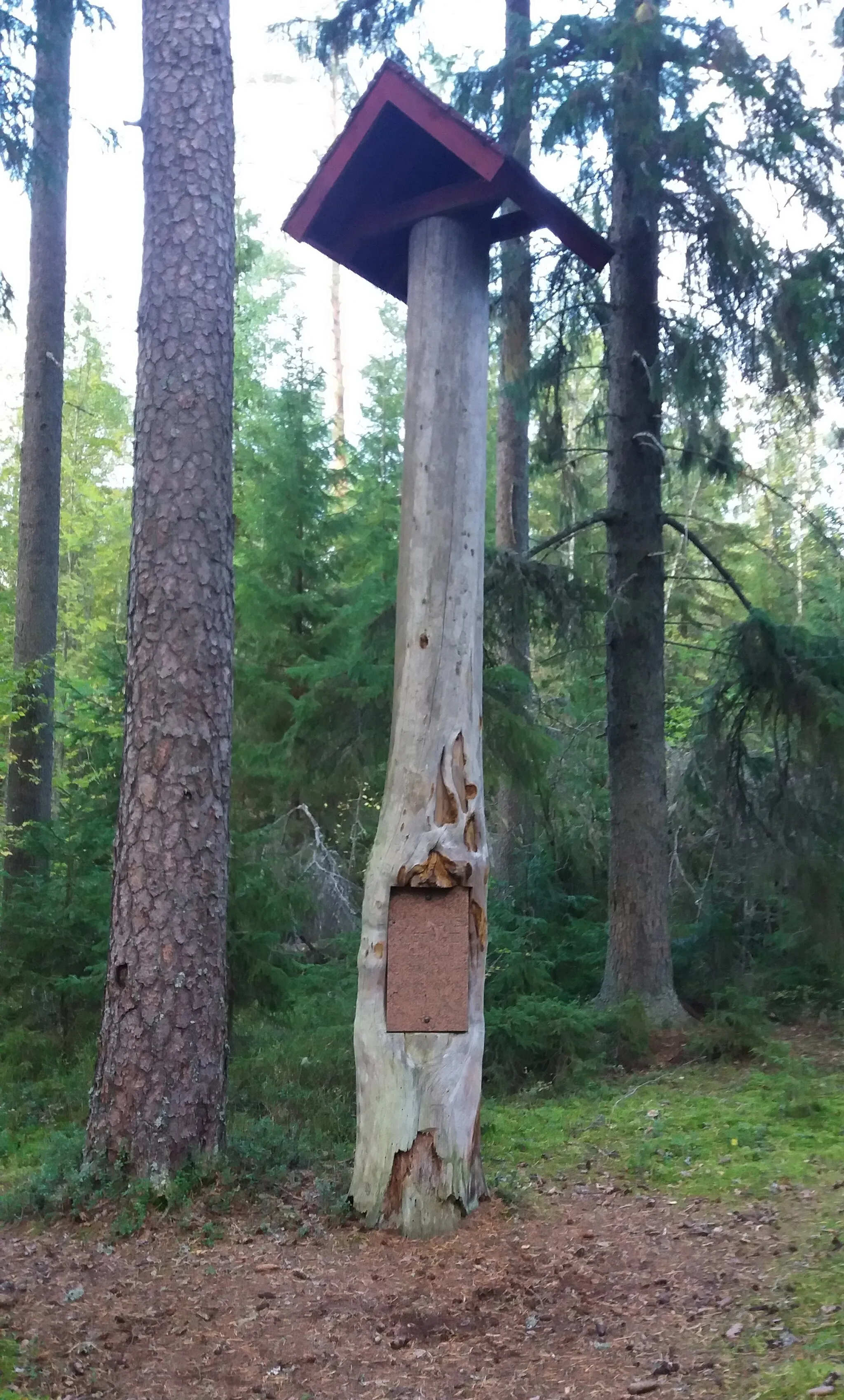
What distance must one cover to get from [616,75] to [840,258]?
2144 millimetres

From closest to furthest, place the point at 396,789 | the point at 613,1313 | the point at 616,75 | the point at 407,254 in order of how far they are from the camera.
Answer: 1. the point at 613,1313
2. the point at 396,789
3. the point at 407,254
4. the point at 616,75

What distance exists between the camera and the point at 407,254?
5965 mm

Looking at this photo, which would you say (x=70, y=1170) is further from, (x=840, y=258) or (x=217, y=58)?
(x=840, y=258)

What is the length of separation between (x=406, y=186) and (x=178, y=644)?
2702mm

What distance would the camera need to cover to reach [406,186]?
573cm

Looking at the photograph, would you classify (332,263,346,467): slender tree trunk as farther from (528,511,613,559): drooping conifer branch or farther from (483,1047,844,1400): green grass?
(483,1047,844,1400): green grass

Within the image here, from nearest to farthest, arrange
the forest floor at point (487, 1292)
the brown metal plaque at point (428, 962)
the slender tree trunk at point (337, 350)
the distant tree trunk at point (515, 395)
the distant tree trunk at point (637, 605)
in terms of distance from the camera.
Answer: the forest floor at point (487, 1292) → the brown metal plaque at point (428, 962) → the distant tree trunk at point (637, 605) → the distant tree trunk at point (515, 395) → the slender tree trunk at point (337, 350)

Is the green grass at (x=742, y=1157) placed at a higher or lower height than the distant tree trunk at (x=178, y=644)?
lower

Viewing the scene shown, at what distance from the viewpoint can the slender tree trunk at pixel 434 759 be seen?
4926mm

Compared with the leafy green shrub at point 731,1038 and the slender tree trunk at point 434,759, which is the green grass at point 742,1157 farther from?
the slender tree trunk at point 434,759

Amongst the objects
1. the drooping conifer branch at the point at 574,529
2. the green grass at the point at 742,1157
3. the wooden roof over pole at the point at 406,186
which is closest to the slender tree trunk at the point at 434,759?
the wooden roof over pole at the point at 406,186

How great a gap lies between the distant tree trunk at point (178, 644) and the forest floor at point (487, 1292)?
0.65m

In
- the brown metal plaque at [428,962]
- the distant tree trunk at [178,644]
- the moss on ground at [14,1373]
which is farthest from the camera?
the distant tree trunk at [178,644]

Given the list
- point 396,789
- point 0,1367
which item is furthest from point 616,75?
point 0,1367
